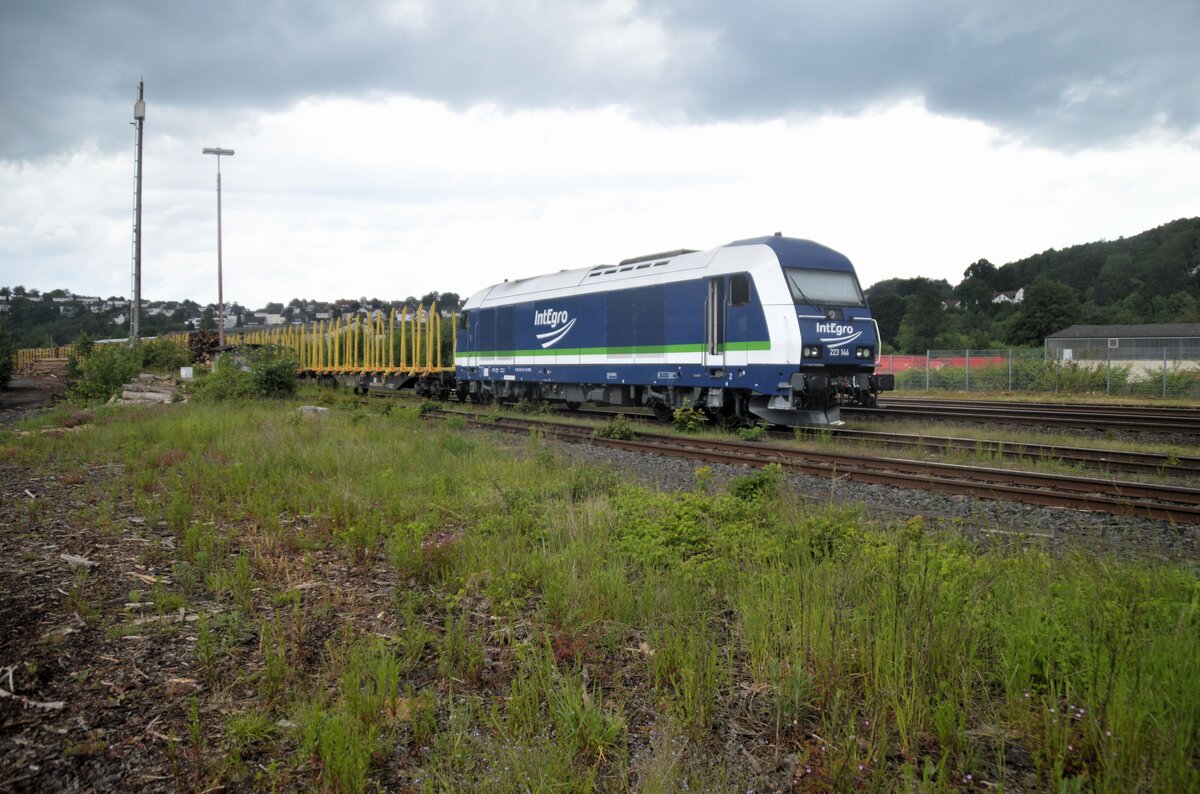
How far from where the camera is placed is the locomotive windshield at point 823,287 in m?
14.0

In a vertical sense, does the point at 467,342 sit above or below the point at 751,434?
above


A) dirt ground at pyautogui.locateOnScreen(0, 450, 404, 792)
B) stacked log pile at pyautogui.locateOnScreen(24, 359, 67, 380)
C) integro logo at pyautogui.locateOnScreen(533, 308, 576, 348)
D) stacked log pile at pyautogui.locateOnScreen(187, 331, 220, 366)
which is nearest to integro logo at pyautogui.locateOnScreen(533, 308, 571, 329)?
integro logo at pyautogui.locateOnScreen(533, 308, 576, 348)

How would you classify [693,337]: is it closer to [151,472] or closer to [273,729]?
[151,472]

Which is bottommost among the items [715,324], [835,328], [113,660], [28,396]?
[113,660]

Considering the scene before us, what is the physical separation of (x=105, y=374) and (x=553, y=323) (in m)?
16.3

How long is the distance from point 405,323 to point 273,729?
82.3 feet

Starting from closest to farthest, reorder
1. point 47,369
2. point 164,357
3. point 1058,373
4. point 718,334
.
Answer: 1. point 718,334
2. point 1058,373
3. point 164,357
4. point 47,369

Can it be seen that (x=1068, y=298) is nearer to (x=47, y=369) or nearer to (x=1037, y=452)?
(x=1037, y=452)

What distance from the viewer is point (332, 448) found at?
35.3ft

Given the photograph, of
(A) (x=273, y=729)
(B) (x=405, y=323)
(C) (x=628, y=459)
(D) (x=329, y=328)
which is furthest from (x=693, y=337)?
(D) (x=329, y=328)

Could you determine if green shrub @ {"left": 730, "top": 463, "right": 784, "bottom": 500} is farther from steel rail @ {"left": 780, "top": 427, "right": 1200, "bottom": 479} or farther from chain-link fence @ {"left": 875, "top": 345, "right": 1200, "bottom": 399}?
chain-link fence @ {"left": 875, "top": 345, "right": 1200, "bottom": 399}

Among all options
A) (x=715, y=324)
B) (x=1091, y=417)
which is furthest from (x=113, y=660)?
(x=1091, y=417)

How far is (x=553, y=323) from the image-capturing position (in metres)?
20.0

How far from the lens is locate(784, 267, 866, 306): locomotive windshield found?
1396 cm
